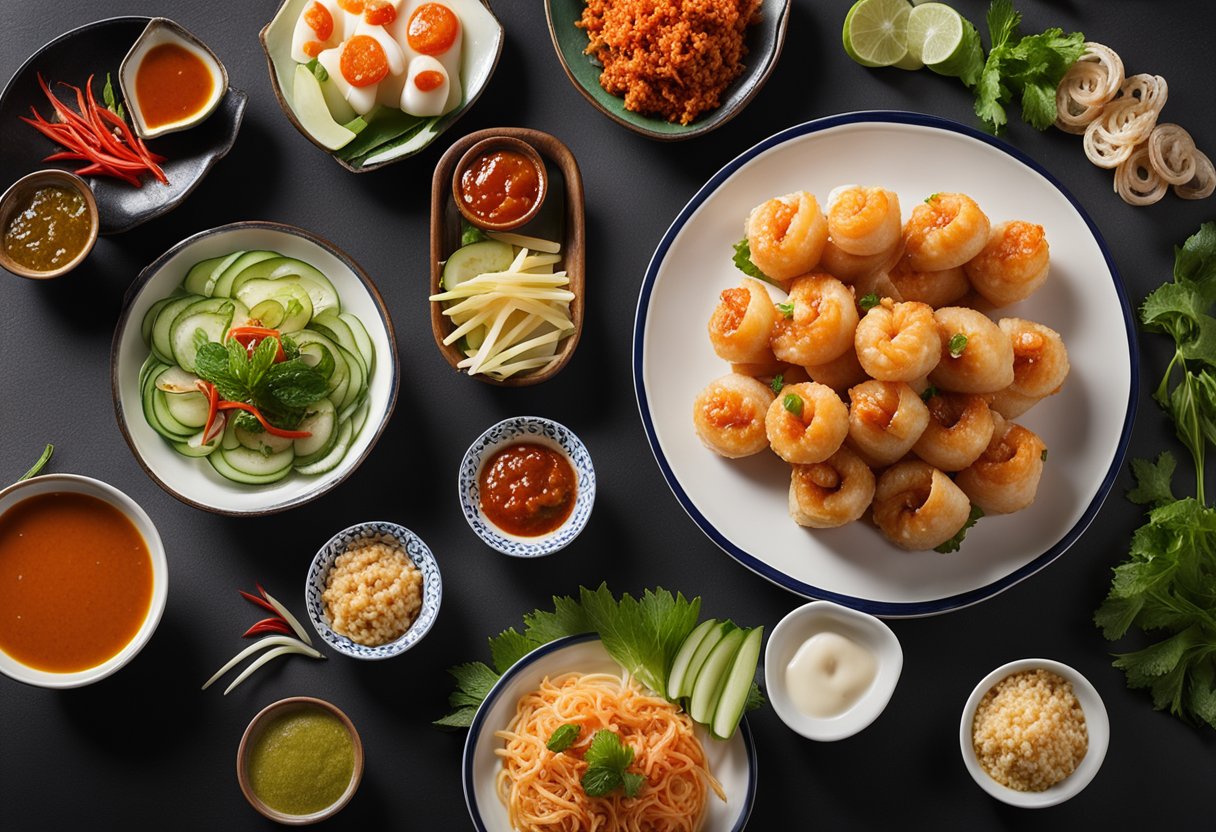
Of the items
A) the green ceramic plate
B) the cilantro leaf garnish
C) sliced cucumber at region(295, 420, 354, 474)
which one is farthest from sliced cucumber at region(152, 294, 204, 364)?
the cilantro leaf garnish

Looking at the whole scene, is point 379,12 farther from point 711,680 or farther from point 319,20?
point 711,680

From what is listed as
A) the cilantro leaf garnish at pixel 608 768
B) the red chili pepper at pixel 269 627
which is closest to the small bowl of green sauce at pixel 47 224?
the red chili pepper at pixel 269 627

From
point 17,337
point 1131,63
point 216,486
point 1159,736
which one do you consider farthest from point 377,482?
point 1131,63

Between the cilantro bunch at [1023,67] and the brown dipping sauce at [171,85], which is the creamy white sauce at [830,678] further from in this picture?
the brown dipping sauce at [171,85]

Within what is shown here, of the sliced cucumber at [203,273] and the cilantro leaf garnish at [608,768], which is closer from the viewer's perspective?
the cilantro leaf garnish at [608,768]

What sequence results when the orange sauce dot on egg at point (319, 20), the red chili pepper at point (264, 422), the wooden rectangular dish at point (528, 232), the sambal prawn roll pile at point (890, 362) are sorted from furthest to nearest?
the orange sauce dot on egg at point (319, 20)
the wooden rectangular dish at point (528, 232)
the red chili pepper at point (264, 422)
the sambal prawn roll pile at point (890, 362)

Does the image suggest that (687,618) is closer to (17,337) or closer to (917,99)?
(917,99)

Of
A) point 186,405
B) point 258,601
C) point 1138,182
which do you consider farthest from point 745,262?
point 258,601
